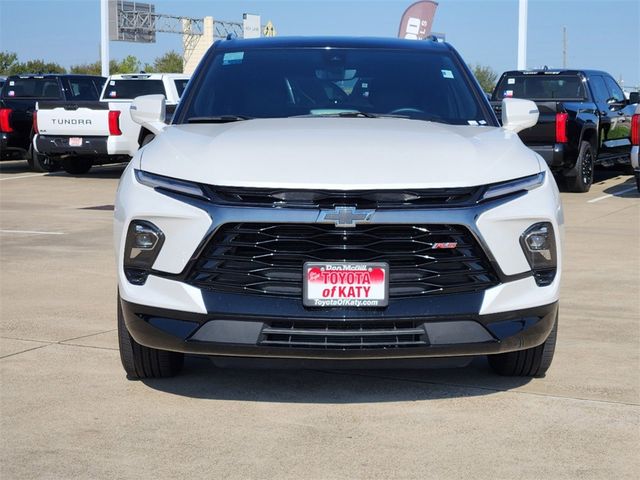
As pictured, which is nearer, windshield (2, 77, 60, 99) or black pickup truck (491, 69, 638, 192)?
black pickup truck (491, 69, 638, 192)

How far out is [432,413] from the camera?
494 cm

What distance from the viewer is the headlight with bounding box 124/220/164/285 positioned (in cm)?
480

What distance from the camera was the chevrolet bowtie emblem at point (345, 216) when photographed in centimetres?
465

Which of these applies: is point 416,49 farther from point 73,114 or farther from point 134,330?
point 73,114

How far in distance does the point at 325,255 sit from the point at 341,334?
34cm

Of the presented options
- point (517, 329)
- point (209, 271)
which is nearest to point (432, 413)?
point (517, 329)

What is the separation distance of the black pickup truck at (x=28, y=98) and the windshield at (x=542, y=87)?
863 centimetres

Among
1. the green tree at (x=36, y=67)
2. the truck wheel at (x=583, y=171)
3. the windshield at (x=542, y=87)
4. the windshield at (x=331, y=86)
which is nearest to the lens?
the windshield at (x=331, y=86)

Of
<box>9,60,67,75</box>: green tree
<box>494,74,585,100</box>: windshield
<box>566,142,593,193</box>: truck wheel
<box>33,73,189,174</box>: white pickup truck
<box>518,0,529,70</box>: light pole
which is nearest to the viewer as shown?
<box>566,142,593,193</box>: truck wheel

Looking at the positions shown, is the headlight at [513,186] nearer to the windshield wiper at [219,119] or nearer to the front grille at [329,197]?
the front grille at [329,197]

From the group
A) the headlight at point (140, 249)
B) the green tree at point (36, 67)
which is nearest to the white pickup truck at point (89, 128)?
the headlight at point (140, 249)

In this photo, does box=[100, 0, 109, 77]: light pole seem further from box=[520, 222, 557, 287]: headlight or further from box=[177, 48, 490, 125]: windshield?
box=[520, 222, 557, 287]: headlight

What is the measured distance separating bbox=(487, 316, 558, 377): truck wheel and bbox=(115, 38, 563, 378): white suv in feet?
1.13

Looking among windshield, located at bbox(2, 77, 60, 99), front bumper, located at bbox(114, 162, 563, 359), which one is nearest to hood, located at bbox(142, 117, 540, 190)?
front bumper, located at bbox(114, 162, 563, 359)
